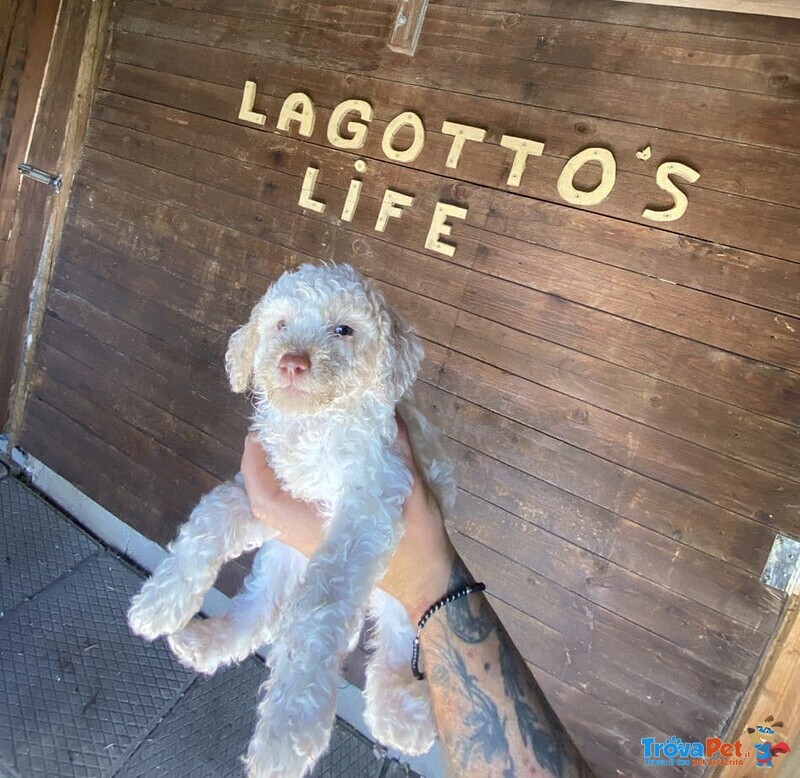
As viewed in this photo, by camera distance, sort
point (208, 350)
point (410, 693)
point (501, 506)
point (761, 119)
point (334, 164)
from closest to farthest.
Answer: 1. point (410, 693)
2. point (761, 119)
3. point (501, 506)
4. point (334, 164)
5. point (208, 350)

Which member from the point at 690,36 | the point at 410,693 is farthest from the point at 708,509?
the point at 690,36

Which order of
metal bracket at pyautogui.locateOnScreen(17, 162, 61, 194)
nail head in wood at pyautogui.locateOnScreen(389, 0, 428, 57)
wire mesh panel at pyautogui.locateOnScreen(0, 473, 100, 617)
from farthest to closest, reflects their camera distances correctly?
metal bracket at pyautogui.locateOnScreen(17, 162, 61, 194) → wire mesh panel at pyautogui.locateOnScreen(0, 473, 100, 617) → nail head in wood at pyautogui.locateOnScreen(389, 0, 428, 57)

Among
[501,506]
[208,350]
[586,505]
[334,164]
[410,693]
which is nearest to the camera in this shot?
[410,693]

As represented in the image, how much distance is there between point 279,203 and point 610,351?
1.81 meters

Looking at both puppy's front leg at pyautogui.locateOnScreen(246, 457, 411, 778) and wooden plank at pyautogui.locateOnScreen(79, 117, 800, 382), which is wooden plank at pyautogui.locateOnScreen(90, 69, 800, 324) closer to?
wooden plank at pyautogui.locateOnScreen(79, 117, 800, 382)

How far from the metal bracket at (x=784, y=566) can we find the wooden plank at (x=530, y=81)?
1.40 meters

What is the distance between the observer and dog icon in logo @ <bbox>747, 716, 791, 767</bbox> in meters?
2.08

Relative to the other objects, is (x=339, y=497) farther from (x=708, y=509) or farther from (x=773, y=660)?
(x=773, y=660)

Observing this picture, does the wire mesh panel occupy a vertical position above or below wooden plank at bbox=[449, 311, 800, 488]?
below

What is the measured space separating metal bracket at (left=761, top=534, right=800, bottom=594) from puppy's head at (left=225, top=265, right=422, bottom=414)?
1.52 meters

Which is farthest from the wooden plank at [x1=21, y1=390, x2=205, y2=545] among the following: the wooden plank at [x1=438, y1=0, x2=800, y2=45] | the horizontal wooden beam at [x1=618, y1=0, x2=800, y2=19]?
the horizontal wooden beam at [x1=618, y1=0, x2=800, y2=19]

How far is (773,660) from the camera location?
6.81ft

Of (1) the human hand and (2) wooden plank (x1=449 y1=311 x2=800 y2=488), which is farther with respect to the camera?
(2) wooden plank (x1=449 y1=311 x2=800 y2=488)

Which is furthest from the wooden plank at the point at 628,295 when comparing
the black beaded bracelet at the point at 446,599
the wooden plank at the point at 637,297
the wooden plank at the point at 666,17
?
the black beaded bracelet at the point at 446,599
